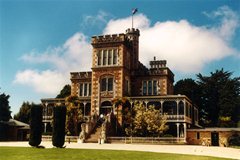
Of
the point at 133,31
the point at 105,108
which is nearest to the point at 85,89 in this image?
the point at 105,108

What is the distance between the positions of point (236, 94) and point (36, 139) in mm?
48312

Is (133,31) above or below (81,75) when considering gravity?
above

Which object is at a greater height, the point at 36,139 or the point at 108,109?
the point at 108,109

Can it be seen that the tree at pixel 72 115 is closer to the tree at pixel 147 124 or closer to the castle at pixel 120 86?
the castle at pixel 120 86

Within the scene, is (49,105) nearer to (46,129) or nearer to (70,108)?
(46,129)

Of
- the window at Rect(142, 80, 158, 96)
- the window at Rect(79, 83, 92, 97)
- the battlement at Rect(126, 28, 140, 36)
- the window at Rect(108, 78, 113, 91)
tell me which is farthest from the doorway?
the battlement at Rect(126, 28, 140, 36)

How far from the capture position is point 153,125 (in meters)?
47.2

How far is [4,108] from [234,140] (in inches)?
1435

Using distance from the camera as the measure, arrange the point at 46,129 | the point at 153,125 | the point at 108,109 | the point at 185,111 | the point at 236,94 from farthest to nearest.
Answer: the point at 236,94 → the point at 46,129 → the point at 108,109 → the point at 185,111 → the point at 153,125

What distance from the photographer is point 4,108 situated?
5797 centimetres

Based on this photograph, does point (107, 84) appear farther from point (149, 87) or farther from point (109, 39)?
point (149, 87)

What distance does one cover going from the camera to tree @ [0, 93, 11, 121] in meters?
57.1

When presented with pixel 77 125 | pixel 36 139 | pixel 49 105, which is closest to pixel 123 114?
pixel 77 125

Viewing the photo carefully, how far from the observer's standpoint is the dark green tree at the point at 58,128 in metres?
32.0
